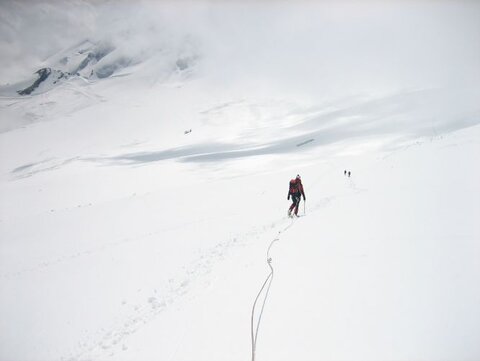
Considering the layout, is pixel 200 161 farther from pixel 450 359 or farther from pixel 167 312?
pixel 450 359

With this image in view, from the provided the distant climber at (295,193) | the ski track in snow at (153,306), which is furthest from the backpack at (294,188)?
the ski track in snow at (153,306)

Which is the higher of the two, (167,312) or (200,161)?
(200,161)

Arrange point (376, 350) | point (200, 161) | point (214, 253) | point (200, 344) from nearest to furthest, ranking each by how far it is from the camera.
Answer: point (376, 350), point (200, 344), point (214, 253), point (200, 161)

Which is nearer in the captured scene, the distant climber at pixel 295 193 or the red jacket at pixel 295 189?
the distant climber at pixel 295 193

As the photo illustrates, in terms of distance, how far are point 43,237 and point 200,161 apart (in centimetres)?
3780

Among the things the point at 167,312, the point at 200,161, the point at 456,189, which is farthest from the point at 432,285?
the point at 200,161

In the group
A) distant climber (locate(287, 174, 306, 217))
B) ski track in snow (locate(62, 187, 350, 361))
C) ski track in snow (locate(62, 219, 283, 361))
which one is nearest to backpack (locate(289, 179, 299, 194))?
distant climber (locate(287, 174, 306, 217))

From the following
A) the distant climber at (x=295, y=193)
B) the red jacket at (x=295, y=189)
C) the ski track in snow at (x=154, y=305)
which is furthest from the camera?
the red jacket at (x=295, y=189)

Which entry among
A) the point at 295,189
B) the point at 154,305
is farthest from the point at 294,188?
the point at 154,305

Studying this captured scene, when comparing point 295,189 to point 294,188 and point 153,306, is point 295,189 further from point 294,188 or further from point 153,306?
point 153,306

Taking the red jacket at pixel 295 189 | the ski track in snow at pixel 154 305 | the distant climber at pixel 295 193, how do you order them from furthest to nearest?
the red jacket at pixel 295 189 → the distant climber at pixel 295 193 → the ski track in snow at pixel 154 305

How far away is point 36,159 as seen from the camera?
6812 centimetres

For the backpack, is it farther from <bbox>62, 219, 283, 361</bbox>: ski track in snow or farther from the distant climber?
<bbox>62, 219, 283, 361</bbox>: ski track in snow

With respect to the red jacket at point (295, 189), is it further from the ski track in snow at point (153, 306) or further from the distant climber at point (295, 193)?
the ski track in snow at point (153, 306)
